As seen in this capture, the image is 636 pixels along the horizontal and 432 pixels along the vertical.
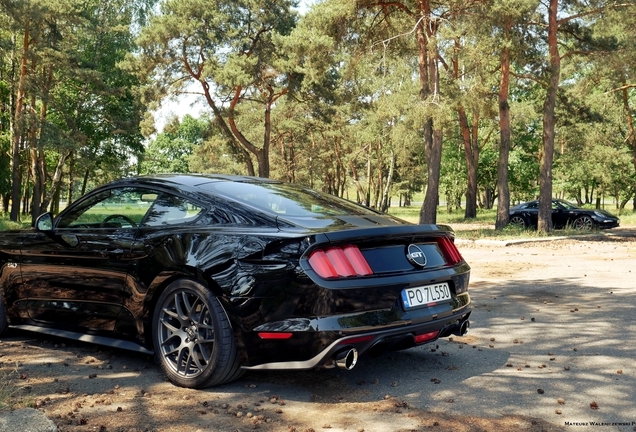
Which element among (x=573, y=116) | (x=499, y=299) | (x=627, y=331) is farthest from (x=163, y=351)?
(x=573, y=116)

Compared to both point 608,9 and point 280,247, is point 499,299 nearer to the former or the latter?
point 280,247

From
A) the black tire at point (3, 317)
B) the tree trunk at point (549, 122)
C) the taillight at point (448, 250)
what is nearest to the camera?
the taillight at point (448, 250)

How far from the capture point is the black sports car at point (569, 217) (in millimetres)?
25734

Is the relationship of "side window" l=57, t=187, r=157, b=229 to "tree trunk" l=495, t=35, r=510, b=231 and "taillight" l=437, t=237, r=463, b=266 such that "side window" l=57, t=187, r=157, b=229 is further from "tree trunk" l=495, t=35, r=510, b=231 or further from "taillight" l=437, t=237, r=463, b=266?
"tree trunk" l=495, t=35, r=510, b=231

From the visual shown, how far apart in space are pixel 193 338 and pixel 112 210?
141 cm

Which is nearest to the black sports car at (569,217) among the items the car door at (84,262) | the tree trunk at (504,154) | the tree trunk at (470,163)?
the tree trunk at (504,154)

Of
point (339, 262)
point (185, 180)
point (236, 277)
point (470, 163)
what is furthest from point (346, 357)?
point (470, 163)

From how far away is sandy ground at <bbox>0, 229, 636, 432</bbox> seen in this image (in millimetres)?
3939

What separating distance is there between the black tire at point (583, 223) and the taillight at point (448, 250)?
2231 cm

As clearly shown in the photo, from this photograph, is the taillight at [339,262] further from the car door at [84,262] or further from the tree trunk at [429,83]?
the tree trunk at [429,83]

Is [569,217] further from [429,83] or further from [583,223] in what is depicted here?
[429,83]

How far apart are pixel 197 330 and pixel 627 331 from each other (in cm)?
428

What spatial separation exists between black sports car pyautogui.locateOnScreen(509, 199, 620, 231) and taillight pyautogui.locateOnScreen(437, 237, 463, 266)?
20326mm

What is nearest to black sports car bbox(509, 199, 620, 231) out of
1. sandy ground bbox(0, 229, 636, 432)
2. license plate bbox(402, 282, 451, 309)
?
sandy ground bbox(0, 229, 636, 432)
